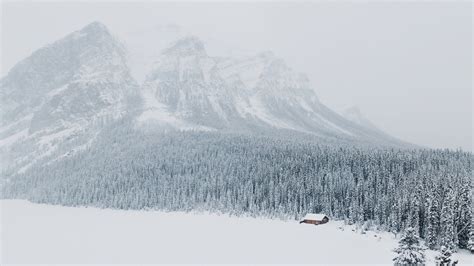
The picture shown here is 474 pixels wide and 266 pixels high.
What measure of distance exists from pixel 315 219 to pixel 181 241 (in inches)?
1923

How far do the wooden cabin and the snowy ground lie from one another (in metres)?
2.23

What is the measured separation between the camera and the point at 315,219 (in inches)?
5915

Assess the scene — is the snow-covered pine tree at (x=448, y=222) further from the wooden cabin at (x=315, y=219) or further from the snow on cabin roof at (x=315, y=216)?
the snow on cabin roof at (x=315, y=216)

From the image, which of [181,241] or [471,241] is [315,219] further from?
[181,241]

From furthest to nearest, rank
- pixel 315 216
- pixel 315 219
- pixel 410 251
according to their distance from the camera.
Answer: pixel 315 216
pixel 315 219
pixel 410 251

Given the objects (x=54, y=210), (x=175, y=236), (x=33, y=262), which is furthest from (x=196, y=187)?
(x=33, y=262)

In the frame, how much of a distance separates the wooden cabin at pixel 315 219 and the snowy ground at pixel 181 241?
87.9 inches

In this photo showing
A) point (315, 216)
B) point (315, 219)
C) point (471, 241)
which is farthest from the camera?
point (315, 216)

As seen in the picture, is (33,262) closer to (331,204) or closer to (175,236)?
(175,236)

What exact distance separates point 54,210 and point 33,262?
91.7m

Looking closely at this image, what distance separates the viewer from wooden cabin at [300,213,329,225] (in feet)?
492

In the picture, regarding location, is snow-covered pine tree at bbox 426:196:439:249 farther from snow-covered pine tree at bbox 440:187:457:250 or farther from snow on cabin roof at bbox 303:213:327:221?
snow on cabin roof at bbox 303:213:327:221

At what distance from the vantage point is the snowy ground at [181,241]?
9944cm

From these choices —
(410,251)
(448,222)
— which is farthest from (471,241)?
(410,251)
